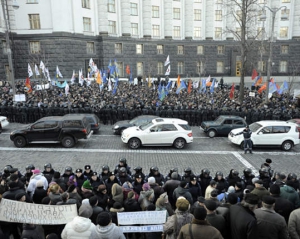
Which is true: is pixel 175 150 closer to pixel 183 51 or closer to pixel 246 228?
pixel 246 228

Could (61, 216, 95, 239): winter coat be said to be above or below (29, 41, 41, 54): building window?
below

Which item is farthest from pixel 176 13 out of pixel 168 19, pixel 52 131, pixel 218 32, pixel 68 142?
pixel 52 131

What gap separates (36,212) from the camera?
18.2ft

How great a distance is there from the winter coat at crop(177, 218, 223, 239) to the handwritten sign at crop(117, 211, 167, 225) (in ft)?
4.24

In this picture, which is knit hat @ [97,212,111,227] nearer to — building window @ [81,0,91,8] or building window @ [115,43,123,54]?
building window @ [81,0,91,8]

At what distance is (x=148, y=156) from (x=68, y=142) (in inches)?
173

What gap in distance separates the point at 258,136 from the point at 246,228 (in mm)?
11588

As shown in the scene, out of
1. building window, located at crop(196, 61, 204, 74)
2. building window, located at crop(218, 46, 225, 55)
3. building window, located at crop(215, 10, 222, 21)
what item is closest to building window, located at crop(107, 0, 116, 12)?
building window, located at crop(196, 61, 204, 74)

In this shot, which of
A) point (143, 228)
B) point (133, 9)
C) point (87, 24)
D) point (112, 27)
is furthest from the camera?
point (133, 9)

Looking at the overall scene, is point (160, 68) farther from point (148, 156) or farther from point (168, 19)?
point (148, 156)

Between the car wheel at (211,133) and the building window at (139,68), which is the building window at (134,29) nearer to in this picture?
the building window at (139,68)

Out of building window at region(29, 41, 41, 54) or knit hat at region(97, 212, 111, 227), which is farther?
building window at region(29, 41, 41, 54)

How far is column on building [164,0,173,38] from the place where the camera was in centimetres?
4665

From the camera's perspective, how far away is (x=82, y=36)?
38188 millimetres
